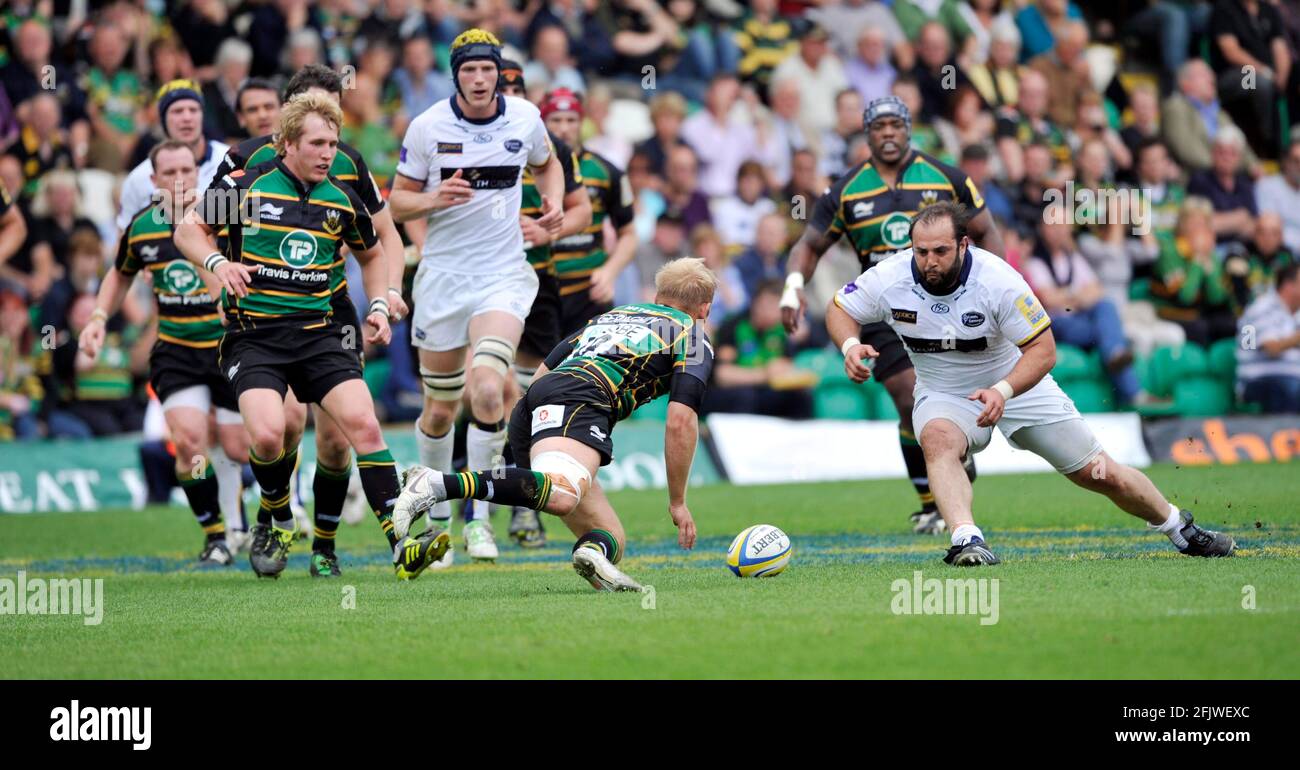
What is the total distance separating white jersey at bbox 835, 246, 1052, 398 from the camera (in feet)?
29.8

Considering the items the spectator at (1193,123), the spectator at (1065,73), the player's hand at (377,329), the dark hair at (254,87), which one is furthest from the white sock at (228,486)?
the spectator at (1193,123)

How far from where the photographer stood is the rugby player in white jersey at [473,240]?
1102 cm

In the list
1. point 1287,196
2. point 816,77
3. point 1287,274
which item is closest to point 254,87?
point 816,77

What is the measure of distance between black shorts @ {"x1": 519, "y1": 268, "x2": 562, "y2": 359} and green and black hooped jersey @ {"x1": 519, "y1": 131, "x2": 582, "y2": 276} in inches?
2.9

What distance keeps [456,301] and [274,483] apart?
6.21 feet

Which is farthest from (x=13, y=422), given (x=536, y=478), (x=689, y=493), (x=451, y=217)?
(x=536, y=478)

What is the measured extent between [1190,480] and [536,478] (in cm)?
868

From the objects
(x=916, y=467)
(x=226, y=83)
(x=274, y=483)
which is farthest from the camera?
(x=226, y=83)

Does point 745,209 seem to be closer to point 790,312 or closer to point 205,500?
point 790,312

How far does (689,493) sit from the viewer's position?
16.6 meters

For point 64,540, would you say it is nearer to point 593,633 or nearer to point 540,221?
point 540,221

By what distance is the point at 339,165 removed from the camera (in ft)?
33.0

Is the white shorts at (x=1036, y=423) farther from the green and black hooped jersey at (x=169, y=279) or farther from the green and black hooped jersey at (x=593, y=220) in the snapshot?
the green and black hooped jersey at (x=169, y=279)

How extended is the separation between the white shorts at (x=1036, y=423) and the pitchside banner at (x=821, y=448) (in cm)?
849
